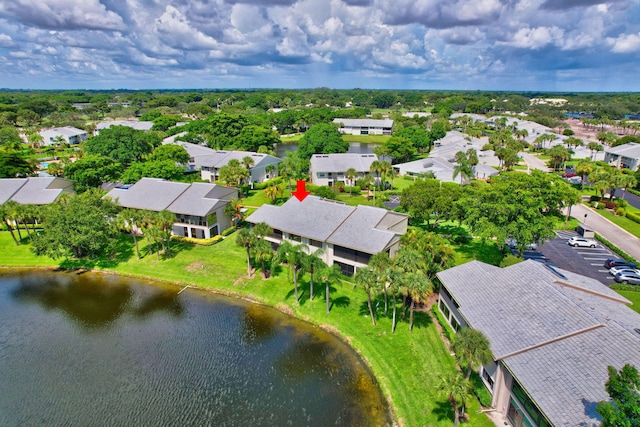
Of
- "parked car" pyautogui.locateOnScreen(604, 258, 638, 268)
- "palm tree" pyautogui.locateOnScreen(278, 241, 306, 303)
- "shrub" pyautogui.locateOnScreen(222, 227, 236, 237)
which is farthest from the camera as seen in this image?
"shrub" pyautogui.locateOnScreen(222, 227, 236, 237)

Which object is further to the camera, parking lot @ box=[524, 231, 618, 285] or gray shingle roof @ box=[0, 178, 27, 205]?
gray shingle roof @ box=[0, 178, 27, 205]

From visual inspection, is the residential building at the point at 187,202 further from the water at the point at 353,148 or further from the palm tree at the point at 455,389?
the water at the point at 353,148

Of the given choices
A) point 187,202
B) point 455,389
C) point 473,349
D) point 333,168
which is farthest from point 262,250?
point 333,168

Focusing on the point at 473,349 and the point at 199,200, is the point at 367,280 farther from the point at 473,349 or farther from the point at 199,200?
the point at 199,200

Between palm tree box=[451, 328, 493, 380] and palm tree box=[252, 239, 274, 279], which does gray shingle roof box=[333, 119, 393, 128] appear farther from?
palm tree box=[451, 328, 493, 380]

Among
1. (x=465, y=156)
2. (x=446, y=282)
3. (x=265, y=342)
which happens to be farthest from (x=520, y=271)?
(x=465, y=156)

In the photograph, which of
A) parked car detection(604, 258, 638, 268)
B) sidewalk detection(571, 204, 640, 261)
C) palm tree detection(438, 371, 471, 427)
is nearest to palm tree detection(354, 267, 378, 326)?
palm tree detection(438, 371, 471, 427)
